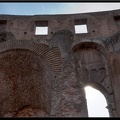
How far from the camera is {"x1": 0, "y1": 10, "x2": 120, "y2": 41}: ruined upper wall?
1061cm

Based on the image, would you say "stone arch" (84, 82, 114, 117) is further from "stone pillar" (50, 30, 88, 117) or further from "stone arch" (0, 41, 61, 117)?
"stone pillar" (50, 30, 88, 117)

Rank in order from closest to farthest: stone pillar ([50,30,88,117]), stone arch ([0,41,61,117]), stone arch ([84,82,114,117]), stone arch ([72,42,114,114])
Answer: stone pillar ([50,30,88,117]), stone arch ([0,41,61,117]), stone arch ([84,82,114,117]), stone arch ([72,42,114,114])

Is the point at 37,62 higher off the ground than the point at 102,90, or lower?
higher

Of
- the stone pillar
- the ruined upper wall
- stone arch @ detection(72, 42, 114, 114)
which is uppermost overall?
the ruined upper wall

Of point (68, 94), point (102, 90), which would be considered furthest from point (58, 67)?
point (102, 90)

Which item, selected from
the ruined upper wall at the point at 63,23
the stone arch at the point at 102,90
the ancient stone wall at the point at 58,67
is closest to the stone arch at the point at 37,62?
the ancient stone wall at the point at 58,67

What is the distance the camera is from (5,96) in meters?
8.48

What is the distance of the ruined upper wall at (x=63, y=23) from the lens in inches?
418

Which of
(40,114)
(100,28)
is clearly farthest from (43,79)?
(100,28)

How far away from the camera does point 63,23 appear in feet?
37.3

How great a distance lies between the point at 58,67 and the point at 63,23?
543 cm

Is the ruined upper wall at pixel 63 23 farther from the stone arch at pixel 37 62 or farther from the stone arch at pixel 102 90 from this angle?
the stone arch at pixel 102 90

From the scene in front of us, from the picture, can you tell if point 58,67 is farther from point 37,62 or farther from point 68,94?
point 37,62

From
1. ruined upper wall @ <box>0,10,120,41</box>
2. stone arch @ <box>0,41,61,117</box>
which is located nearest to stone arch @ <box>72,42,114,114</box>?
ruined upper wall @ <box>0,10,120,41</box>
